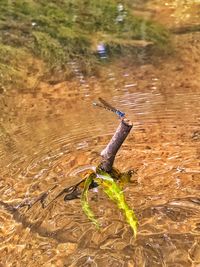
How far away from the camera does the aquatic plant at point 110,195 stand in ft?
6.55

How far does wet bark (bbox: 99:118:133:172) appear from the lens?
168cm

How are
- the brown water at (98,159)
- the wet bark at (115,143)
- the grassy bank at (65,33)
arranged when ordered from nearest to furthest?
the wet bark at (115,143), the brown water at (98,159), the grassy bank at (65,33)

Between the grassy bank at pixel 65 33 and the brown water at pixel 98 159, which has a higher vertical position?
the grassy bank at pixel 65 33

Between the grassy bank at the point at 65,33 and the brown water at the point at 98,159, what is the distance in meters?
0.27

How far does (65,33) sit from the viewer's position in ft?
12.6

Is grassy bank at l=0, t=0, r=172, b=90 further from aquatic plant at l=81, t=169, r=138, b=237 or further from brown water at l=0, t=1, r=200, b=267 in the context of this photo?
aquatic plant at l=81, t=169, r=138, b=237

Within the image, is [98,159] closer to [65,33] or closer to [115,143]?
[115,143]

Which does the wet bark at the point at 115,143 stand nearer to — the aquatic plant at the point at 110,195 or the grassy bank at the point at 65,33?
the aquatic plant at the point at 110,195

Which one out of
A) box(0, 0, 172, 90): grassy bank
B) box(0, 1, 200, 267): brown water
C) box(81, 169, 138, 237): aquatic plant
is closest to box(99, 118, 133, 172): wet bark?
box(81, 169, 138, 237): aquatic plant

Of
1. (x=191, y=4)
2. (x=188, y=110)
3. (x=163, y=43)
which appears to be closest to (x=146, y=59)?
(x=163, y=43)

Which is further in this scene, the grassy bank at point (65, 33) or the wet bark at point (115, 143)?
the grassy bank at point (65, 33)

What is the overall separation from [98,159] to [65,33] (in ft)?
5.49

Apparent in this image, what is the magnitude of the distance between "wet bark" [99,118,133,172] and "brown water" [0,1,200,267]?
275 millimetres

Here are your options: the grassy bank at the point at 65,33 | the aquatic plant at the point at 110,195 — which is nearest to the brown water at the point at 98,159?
the aquatic plant at the point at 110,195
